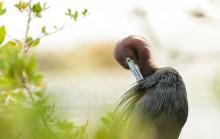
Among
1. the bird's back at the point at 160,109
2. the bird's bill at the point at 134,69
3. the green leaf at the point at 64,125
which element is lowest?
the green leaf at the point at 64,125

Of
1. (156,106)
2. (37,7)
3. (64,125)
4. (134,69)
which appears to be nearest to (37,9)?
(37,7)

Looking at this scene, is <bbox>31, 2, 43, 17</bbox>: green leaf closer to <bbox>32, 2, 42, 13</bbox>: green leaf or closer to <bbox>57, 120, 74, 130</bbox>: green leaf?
<bbox>32, 2, 42, 13</bbox>: green leaf

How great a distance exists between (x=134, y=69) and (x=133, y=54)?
0.13 metres

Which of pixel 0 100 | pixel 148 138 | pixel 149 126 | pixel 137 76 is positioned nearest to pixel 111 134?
pixel 0 100

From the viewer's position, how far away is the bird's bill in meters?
3.31

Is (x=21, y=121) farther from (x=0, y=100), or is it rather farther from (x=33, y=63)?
(x=0, y=100)

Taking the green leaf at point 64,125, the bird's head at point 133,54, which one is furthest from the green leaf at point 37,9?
the bird's head at point 133,54

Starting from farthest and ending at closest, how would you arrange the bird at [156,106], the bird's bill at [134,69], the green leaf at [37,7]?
the bird's bill at [134,69]
the bird at [156,106]
the green leaf at [37,7]

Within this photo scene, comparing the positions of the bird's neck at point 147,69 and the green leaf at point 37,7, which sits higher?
the bird's neck at point 147,69

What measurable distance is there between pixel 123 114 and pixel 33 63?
7.29ft

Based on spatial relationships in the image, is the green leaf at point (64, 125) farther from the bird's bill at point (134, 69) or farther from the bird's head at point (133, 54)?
the bird's head at point (133, 54)

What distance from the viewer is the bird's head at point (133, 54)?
340 cm

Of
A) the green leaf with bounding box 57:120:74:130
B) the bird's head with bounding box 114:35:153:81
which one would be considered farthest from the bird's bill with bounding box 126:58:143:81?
the green leaf with bounding box 57:120:74:130

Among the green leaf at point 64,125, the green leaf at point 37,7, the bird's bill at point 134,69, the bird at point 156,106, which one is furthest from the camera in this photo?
the bird's bill at point 134,69
